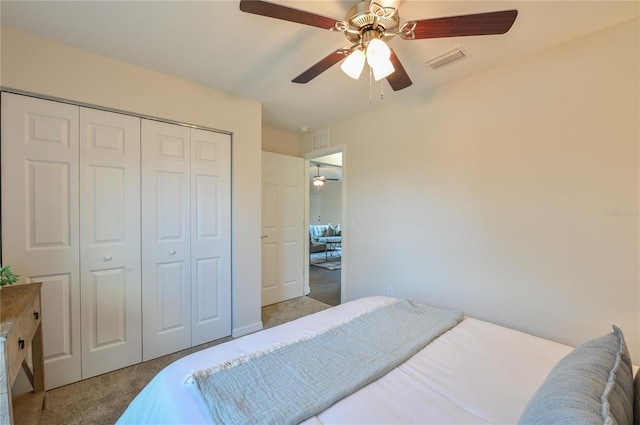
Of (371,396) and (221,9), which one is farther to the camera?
(221,9)

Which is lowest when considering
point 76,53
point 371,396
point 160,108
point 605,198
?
point 371,396

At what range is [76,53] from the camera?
6.15ft

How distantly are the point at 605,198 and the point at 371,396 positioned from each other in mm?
1889

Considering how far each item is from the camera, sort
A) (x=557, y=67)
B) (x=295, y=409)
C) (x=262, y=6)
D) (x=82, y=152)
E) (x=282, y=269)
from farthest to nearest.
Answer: (x=282, y=269) < (x=82, y=152) < (x=557, y=67) < (x=262, y=6) < (x=295, y=409)

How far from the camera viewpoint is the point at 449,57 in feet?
6.31

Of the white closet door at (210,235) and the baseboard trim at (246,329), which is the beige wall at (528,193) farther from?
the white closet door at (210,235)

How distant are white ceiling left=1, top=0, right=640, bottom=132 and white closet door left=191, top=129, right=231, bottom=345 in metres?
0.62

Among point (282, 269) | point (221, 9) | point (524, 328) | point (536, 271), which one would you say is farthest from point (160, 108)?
point (524, 328)

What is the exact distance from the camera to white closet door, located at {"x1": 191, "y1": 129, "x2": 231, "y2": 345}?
7.99 ft

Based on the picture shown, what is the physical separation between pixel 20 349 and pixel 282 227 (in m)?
2.59

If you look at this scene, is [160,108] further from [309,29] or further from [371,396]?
[371,396]

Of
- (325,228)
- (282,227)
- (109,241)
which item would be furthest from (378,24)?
(325,228)

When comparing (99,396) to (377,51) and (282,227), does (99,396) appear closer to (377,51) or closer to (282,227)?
(282,227)

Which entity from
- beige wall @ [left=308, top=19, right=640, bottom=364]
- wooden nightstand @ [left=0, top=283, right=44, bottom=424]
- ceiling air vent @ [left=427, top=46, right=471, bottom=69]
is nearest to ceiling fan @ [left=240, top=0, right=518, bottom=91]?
ceiling air vent @ [left=427, top=46, right=471, bottom=69]
